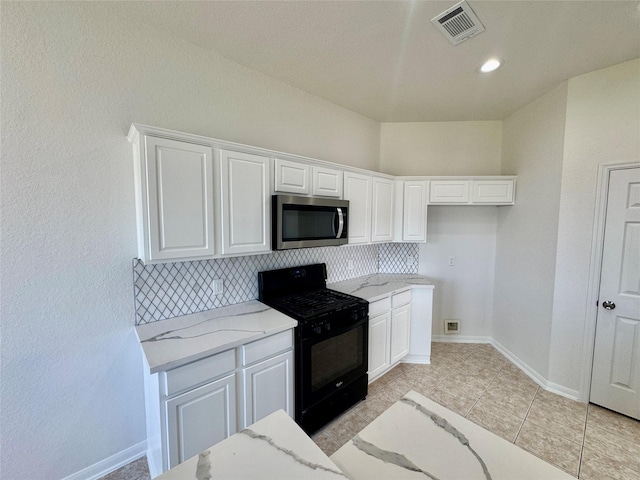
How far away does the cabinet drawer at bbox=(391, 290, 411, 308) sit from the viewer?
3.01m

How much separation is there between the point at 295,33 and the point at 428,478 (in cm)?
247

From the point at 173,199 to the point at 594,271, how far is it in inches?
139

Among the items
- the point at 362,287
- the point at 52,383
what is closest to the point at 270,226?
the point at 362,287

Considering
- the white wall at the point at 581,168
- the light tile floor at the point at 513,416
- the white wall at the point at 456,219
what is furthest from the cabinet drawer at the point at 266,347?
the white wall at the point at 581,168

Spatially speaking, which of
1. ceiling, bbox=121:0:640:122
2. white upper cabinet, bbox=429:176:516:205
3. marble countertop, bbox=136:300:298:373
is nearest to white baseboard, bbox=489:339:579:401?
white upper cabinet, bbox=429:176:516:205

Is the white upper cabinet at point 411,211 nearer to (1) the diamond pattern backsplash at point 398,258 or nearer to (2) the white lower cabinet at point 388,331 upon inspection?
(1) the diamond pattern backsplash at point 398,258

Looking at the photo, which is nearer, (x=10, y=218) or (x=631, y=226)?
(x=10, y=218)

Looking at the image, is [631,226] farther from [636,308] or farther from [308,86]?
[308,86]

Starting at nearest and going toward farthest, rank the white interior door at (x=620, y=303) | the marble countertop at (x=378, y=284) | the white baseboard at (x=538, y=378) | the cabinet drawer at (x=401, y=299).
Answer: the white interior door at (x=620, y=303)
the white baseboard at (x=538, y=378)
the marble countertop at (x=378, y=284)
the cabinet drawer at (x=401, y=299)

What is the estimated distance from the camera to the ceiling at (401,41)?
175 centimetres

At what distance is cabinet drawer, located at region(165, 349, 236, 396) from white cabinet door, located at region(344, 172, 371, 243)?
1615 mm

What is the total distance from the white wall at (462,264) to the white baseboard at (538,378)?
1.26 ft

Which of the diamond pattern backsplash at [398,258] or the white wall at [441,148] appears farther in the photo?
the diamond pattern backsplash at [398,258]

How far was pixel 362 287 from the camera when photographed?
3080mm
